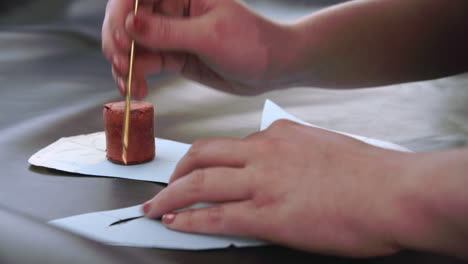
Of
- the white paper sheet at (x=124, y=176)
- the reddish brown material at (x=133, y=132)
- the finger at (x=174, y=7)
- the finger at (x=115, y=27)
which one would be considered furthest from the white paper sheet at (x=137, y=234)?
the finger at (x=174, y=7)

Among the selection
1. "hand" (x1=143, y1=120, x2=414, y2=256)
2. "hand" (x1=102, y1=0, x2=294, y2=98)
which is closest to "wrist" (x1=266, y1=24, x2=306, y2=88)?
"hand" (x1=102, y1=0, x2=294, y2=98)

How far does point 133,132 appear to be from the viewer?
100 cm

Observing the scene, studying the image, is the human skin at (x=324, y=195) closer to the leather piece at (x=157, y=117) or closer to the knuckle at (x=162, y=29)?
the leather piece at (x=157, y=117)

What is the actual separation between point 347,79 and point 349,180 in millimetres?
622

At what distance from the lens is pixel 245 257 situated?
2.26ft

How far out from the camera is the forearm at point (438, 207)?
0.60 metres

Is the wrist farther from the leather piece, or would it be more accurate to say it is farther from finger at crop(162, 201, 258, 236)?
finger at crop(162, 201, 258, 236)

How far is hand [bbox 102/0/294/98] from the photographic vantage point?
930mm

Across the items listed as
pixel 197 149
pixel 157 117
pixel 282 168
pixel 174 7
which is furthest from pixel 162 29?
pixel 157 117

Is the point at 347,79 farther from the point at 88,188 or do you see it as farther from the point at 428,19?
the point at 88,188

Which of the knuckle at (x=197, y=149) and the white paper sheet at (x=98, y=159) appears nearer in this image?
the knuckle at (x=197, y=149)

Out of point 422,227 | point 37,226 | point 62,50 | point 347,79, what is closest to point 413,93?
point 347,79

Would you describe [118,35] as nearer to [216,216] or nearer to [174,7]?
[174,7]

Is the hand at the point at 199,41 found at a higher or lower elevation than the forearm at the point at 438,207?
higher
